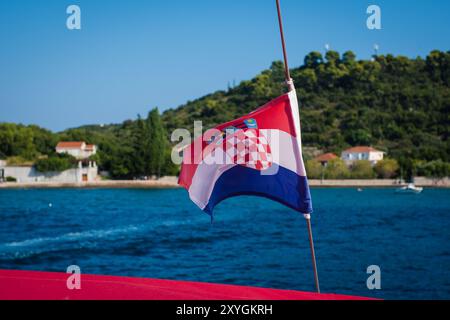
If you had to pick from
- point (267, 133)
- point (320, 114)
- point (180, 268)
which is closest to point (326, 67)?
point (320, 114)

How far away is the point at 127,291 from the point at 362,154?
73.6 m

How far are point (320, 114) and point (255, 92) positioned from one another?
17.1 meters

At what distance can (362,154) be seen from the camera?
74.9 meters

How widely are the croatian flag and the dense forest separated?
181 feet

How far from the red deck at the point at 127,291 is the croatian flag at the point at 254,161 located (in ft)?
2.75

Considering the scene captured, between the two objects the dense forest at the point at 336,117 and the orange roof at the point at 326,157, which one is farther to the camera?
the orange roof at the point at 326,157

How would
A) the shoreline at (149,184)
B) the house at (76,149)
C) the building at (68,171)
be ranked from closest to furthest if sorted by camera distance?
the shoreline at (149,184)
the building at (68,171)
the house at (76,149)

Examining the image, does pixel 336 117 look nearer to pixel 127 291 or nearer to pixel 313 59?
pixel 313 59

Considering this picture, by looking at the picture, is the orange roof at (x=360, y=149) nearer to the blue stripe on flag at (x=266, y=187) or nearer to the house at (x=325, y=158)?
the house at (x=325, y=158)

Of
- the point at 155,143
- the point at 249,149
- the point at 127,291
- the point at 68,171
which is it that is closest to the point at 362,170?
the point at 155,143

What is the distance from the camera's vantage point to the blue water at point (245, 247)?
Answer: 16.4 metres

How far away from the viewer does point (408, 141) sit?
80.2 metres

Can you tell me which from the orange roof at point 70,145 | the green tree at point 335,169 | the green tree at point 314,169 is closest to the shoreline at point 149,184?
the green tree at point 335,169

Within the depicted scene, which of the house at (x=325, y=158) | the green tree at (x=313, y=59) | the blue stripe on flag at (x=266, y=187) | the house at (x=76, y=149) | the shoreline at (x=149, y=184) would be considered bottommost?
the shoreline at (x=149, y=184)
